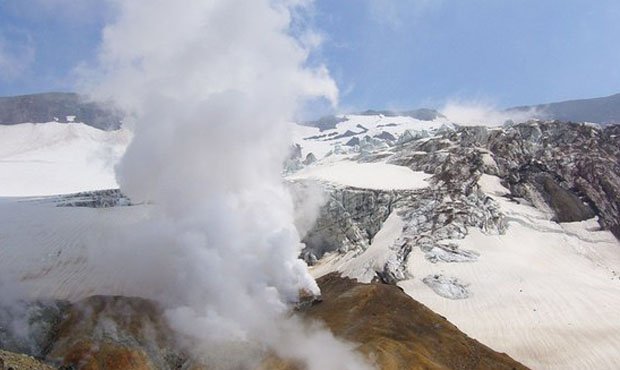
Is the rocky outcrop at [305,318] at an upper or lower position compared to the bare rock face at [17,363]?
upper

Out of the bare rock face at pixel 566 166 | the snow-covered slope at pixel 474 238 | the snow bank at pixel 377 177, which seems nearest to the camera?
the snow-covered slope at pixel 474 238

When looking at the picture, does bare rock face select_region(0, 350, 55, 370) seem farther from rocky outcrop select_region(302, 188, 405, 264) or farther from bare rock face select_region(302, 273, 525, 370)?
rocky outcrop select_region(302, 188, 405, 264)

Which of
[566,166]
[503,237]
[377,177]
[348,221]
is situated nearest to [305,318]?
[348,221]

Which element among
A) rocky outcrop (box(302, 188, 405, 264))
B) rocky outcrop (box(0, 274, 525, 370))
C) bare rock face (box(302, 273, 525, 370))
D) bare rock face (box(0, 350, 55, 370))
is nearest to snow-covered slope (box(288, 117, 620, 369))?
rocky outcrop (box(302, 188, 405, 264))

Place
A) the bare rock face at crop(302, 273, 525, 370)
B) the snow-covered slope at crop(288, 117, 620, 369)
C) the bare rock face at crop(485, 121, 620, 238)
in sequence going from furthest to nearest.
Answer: the bare rock face at crop(485, 121, 620, 238) → the snow-covered slope at crop(288, 117, 620, 369) → the bare rock face at crop(302, 273, 525, 370)

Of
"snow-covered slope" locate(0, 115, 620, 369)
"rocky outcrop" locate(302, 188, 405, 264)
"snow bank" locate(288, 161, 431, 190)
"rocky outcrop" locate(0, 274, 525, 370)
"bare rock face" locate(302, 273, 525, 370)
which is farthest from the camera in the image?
"snow bank" locate(288, 161, 431, 190)

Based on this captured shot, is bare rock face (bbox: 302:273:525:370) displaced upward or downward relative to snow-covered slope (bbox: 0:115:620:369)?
downward

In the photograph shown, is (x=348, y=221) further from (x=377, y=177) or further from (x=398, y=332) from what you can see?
(x=398, y=332)

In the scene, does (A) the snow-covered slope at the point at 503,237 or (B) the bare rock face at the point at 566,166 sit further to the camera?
(B) the bare rock face at the point at 566,166

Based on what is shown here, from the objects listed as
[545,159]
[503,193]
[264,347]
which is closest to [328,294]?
[264,347]

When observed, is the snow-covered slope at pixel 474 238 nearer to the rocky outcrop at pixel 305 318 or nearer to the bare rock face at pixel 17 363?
the rocky outcrop at pixel 305 318

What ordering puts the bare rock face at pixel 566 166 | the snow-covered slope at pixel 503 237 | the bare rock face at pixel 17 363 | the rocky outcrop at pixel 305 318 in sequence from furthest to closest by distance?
the bare rock face at pixel 566 166
the snow-covered slope at pixel 503 237
the rocky outcrop at pixel 305 318
the bare rock face at pixel 17 363

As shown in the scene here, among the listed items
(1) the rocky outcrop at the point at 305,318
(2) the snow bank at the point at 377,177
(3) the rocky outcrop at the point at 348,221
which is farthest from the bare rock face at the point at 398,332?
(2) the snow bank at the point at 377,177

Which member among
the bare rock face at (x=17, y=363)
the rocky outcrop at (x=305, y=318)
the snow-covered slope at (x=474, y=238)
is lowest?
the bare rock face at (x=17, y=363)
